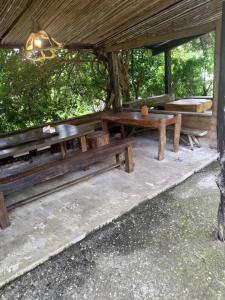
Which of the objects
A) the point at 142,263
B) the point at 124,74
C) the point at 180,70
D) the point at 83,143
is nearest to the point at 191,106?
the point at 83,143

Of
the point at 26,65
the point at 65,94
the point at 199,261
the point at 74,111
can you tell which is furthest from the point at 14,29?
the point at 199,261

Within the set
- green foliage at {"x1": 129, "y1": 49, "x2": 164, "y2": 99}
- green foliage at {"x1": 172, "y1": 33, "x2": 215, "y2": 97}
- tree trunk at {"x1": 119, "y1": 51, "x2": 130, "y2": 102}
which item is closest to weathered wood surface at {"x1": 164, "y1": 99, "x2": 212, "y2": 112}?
tree trunk at {"x1": 119, "y1": 51, "x2": 130, "y2": 102}

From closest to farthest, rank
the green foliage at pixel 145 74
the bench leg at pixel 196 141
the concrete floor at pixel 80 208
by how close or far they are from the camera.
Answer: the concrete floor at pixel 80 208
the bench leg at pixel 196 141
the green foliage at pixel 145 74

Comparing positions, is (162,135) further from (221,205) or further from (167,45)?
(167,45)

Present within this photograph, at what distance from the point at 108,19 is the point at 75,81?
9.33 feet

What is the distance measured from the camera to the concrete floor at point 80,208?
7.91 feet

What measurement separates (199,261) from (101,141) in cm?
278

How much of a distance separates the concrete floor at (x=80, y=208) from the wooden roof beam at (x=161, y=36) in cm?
219

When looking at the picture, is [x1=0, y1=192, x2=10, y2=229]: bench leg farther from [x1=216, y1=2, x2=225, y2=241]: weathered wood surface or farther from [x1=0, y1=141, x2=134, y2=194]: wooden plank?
[x1=216, y1=2, x2=225, y2=241]: weathered wood surface

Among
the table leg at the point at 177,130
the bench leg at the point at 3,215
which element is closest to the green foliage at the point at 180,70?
the table leg at the point at 177,130

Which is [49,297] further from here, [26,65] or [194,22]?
[26,65]

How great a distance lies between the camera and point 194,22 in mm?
4426

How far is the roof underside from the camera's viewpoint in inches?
143

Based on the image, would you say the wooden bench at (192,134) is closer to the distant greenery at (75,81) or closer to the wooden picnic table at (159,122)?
the wooden picnic table at (159,122)
